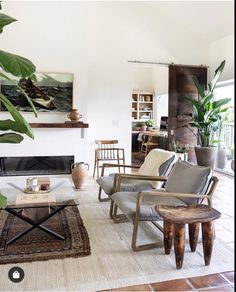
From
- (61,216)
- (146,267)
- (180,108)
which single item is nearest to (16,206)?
(61,216)

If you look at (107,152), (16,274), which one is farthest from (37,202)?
(107,152)

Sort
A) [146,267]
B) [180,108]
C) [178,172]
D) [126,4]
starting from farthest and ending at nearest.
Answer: [180,108] < [126,4] < [178,172] < [146,267]

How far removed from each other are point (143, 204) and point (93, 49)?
13.9 feet

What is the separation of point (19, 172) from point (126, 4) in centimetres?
413

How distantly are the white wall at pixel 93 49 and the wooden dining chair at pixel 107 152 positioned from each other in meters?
0.18

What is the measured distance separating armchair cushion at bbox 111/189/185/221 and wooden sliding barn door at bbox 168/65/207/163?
3894mm

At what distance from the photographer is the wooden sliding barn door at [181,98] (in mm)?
6738

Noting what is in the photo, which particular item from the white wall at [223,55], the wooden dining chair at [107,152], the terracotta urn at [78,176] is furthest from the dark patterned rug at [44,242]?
the white wall at [223,55]

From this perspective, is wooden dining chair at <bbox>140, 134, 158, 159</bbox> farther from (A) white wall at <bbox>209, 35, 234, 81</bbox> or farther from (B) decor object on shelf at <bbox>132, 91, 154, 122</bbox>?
(A) white wall at <bbox>209, 35, 234, 81</bbox>

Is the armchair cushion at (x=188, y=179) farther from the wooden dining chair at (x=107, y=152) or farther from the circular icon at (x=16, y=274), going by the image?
the wooden dining chair at (x=107, y=152)

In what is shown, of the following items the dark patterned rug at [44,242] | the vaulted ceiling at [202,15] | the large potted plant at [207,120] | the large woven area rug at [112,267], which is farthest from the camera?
the large potted plant at [207,120]

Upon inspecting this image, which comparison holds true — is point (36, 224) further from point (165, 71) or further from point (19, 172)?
point (165, 71)

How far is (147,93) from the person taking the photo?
970 cm

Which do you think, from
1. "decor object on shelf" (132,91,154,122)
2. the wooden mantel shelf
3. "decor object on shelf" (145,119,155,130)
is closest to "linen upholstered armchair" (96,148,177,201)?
the wooden mantel shelf
